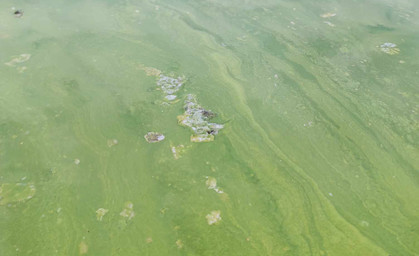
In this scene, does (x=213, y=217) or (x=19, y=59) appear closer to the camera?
(x=213, y=217)

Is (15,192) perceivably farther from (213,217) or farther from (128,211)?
(213,217)

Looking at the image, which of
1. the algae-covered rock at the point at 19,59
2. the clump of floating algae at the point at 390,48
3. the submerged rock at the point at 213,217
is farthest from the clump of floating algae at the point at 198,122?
the clump of floating algae at the point at 390,48

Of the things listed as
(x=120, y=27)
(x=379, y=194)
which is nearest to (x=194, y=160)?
(x=379, y=194)

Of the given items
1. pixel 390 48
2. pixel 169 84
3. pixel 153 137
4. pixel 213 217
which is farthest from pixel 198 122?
pixel 390 48

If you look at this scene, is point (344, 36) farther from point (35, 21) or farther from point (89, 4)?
point (35, 21)

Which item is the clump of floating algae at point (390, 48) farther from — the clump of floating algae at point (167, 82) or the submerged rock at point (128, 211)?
the submerged rock at point (128, 211)

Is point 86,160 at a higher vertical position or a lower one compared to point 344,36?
lower
